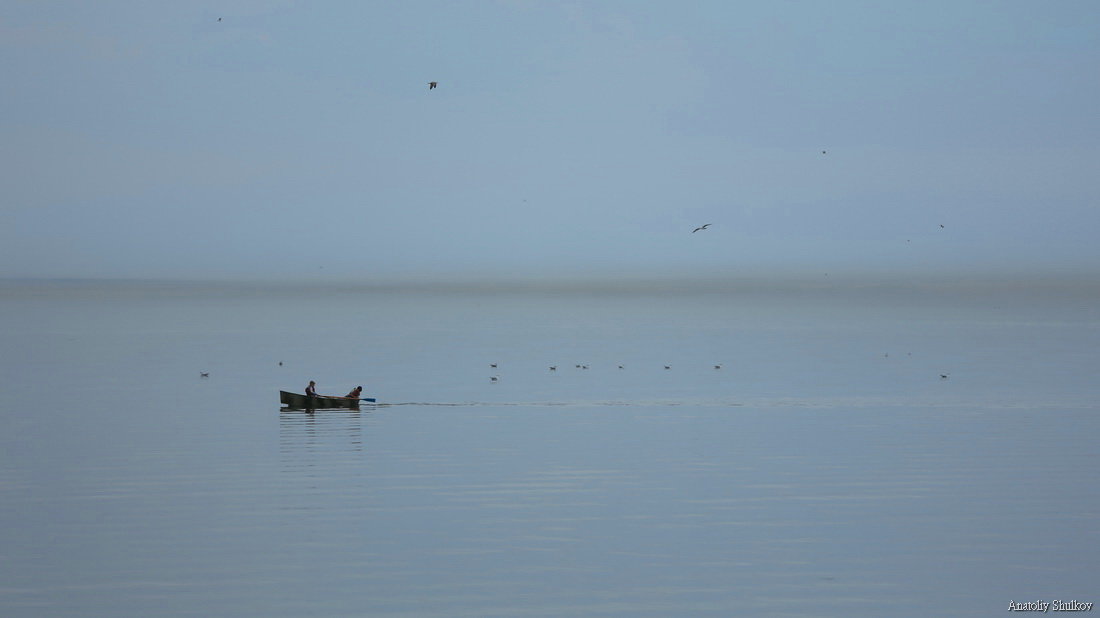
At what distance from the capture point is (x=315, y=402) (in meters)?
64.9

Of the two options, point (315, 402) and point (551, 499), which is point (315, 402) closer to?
point (315, 402)

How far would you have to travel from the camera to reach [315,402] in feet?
213

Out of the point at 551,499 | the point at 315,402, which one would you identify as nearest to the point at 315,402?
the point at 315,402

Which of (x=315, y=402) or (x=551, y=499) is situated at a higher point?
(x=315, y=402)

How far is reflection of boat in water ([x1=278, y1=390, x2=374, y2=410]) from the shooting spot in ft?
212

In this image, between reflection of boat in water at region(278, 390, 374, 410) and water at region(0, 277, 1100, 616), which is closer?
water at region(0, 277, 1100, 616)

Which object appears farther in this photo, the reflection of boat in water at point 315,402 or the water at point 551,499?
the reflection of boat in water at point 315,402

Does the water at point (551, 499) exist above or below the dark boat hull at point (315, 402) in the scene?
below

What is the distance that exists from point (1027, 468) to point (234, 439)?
3546 centimetres

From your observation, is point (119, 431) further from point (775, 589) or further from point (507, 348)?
point (507, 348)

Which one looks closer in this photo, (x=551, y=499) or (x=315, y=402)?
(x=551, y=499)

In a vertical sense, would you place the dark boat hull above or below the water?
above

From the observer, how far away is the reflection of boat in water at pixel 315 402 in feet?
212

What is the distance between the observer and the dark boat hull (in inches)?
2549
